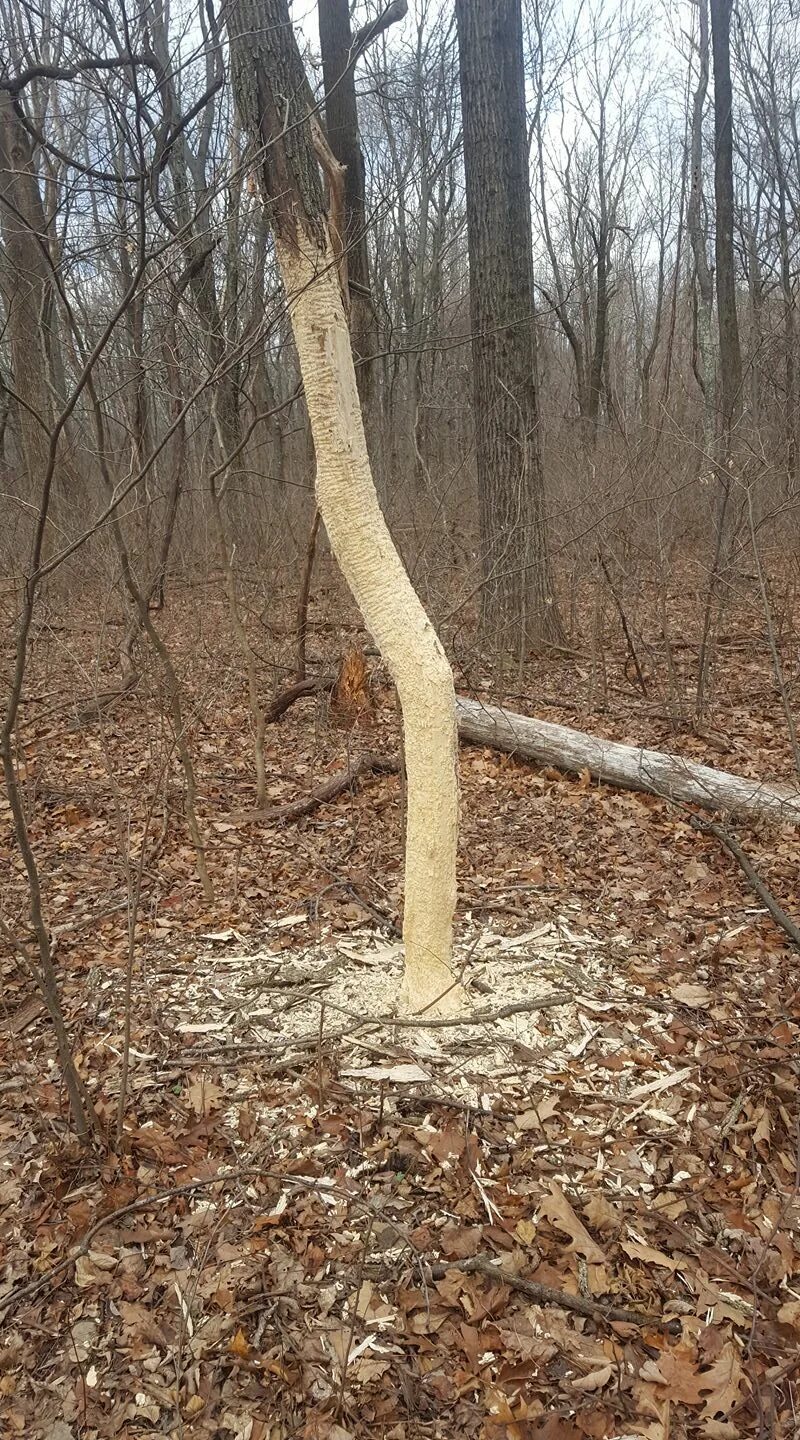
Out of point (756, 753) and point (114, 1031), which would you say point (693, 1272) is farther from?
point (756, 753)

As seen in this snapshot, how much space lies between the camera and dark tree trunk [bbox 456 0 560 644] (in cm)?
651

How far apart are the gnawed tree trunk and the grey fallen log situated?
167 centimetres

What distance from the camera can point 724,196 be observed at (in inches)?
469

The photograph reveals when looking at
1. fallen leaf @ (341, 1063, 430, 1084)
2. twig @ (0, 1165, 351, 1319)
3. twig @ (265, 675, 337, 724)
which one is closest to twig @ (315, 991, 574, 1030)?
fallen leaf @ (341, 1063, 430, 1084)

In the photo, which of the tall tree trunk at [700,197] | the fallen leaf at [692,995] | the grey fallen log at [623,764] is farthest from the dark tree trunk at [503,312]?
the tall tree trunk at [700,197]

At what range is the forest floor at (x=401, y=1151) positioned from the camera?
1914mm

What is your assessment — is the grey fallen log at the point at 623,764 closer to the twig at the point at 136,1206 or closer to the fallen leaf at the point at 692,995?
the fallen leaf at the point at 692,995

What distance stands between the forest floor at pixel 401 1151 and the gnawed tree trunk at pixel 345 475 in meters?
0.50

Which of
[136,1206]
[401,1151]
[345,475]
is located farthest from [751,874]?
[136,1206]

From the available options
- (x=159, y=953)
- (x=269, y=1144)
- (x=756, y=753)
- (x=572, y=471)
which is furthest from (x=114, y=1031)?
(x=572, y=471)

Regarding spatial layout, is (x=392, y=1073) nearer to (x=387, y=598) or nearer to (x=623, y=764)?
(x=387, y=598)

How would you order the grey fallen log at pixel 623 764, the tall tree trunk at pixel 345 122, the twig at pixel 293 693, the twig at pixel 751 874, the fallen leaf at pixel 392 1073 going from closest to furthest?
the fallen leaf at pixel 392 1073 < the twig at pixel 751 874 < the grey fallen log at pixel 623 764 < the twig at pixel 293 693 < the tall tree trunk at pixel 345 122

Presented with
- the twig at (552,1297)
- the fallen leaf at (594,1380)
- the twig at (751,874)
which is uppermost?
the twig at (751,874)

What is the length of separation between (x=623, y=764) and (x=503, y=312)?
396 cm
